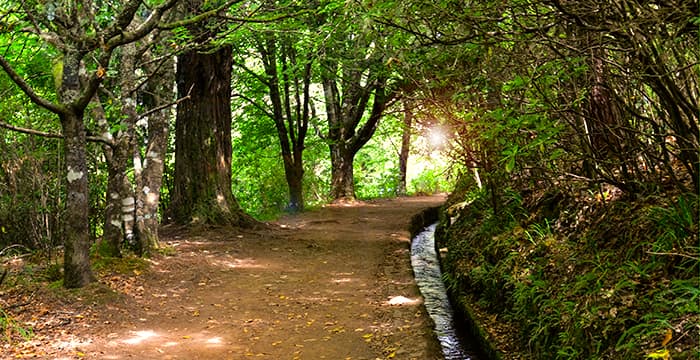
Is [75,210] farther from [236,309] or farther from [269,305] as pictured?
[269,305]

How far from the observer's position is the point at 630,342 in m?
3.70

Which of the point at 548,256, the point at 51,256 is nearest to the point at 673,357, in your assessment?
the point at 548,256

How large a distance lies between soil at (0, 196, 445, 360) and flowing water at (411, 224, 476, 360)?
13.9 inches

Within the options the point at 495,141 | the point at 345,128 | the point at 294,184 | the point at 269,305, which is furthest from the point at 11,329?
the point at 345,128

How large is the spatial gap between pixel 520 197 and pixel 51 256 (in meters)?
7.03

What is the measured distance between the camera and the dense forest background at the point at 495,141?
4.01m

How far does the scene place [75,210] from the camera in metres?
7.28

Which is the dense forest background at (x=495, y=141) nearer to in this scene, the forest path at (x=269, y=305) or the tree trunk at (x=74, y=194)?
the tree trunk at (x=74, y=194)

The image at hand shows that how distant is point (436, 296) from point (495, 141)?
2.68m

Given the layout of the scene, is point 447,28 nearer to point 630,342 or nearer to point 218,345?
point 630,342

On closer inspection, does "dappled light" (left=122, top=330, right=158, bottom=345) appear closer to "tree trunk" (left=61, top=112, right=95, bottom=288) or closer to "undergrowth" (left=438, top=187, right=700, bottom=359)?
"tree trunk" (left=61, top=112, right=95, bottom=288)

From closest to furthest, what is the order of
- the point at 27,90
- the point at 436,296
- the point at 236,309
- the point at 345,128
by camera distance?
1. the point at 27,90
2. the point at 236,309
3. the point at 436,296
4. the point at 345,128

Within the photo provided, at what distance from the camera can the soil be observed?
588 centimetres

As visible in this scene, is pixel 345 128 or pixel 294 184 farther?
pixel 345 128
